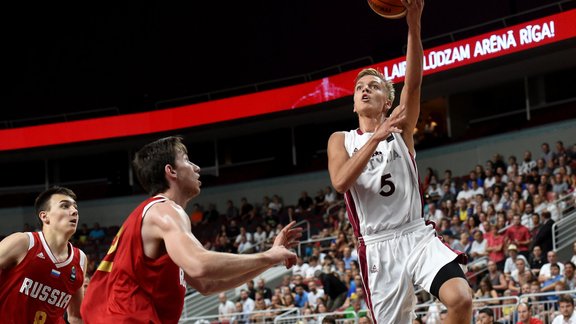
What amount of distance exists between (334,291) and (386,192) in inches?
397

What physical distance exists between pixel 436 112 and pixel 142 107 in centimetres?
1115

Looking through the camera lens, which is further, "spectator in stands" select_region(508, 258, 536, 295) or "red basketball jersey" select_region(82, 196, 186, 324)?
"spectator in stands" select_region(508, 258, 536, 295)

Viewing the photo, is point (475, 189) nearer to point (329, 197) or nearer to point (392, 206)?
point (329, 197)

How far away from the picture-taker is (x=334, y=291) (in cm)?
1582

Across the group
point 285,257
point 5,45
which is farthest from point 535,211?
point 5,45

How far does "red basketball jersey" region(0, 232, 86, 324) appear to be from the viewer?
652cm

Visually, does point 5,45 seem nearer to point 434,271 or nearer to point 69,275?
point 69,275

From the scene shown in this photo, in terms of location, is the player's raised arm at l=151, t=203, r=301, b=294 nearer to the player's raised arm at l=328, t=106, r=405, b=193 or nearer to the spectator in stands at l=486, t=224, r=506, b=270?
the player's raised arm at l=328, t=106, r=405, b=193

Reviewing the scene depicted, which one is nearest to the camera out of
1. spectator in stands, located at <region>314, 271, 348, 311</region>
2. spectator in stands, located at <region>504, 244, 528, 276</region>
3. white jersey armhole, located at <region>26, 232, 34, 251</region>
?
white jersey armhole, located at <region>26, 232, 34, 251</region>

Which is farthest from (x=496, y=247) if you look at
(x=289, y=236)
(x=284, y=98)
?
(x=284, y=98)

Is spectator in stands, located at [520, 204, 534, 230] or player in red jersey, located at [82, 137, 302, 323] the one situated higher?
spectator in stands, located at [520, 204, 534, 230]

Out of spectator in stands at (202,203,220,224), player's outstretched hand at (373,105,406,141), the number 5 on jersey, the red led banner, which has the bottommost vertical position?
the number 5 on jersey

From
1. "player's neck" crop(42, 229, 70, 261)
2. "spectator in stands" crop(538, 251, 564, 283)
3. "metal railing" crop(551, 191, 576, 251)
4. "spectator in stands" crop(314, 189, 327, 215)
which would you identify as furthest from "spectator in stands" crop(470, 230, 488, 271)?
"player's neck" crop(42, 229, 70, 261)

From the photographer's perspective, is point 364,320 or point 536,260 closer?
point 364,320
